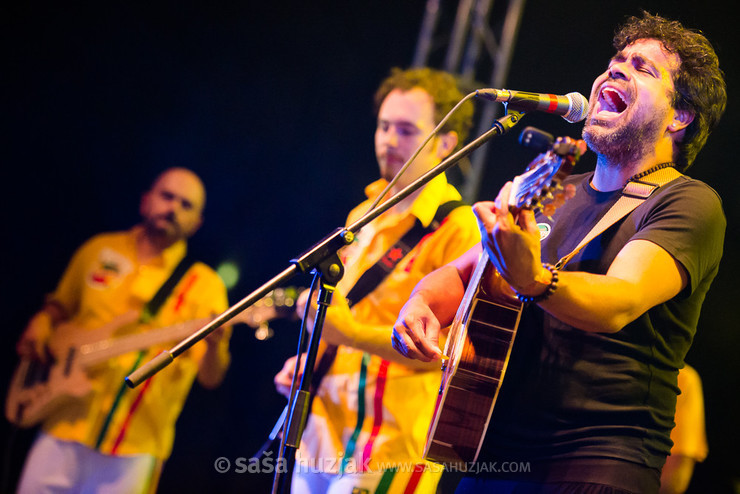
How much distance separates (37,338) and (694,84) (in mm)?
4233

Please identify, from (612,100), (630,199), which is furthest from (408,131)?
(630,199)

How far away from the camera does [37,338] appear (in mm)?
4305

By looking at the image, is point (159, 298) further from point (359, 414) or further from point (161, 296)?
point (359, 414)

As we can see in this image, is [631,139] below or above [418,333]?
above

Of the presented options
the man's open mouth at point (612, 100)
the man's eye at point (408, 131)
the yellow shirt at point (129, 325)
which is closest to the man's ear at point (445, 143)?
the man's eye at point (408, 131)

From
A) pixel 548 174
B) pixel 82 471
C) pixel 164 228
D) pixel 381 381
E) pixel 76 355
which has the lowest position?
pixel 82 471

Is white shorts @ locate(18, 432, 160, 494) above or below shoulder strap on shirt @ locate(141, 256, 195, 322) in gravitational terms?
below

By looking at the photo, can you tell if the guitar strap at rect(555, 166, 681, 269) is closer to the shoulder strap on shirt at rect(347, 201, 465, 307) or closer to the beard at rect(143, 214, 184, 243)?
the shoulder strap on shirt at rect(347, 201, 465, 307)

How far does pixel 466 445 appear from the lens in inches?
66.2

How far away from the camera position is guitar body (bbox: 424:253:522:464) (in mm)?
1675

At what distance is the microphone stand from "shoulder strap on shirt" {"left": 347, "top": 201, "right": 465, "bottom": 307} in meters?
0.94

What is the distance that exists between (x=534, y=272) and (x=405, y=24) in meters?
3.91

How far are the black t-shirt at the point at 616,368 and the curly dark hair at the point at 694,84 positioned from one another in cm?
34

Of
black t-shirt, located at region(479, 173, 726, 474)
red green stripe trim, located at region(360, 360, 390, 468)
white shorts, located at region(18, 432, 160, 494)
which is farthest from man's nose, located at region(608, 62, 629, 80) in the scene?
white shorts, located at region(18, 432, 160, 494)
